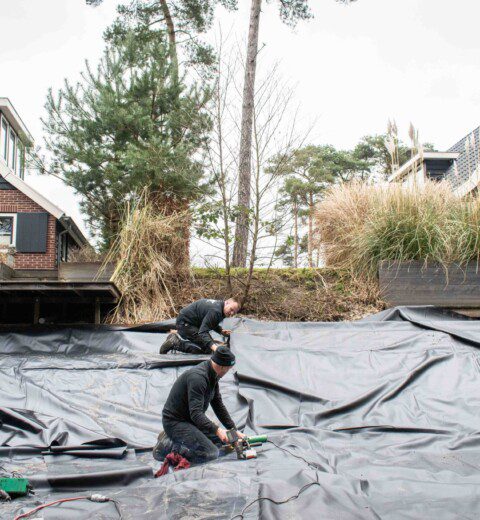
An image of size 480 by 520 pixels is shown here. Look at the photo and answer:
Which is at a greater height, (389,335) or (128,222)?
(128,222)

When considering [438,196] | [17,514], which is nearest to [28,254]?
[438,196]

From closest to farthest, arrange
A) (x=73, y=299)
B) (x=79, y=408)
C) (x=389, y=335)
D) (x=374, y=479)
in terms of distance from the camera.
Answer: (x=374, y=479) < (x=79, y=408) < (x=389, y=335) < (x=73, y=299)

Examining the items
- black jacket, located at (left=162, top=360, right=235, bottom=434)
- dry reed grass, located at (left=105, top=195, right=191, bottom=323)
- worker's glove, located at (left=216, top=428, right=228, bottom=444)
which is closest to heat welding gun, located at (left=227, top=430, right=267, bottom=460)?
worker's glove, located at (left=216, top=428, right=228, bottom=444)

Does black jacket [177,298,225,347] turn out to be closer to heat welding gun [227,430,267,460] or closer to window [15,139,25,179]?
heat welding gun [227,430,267,460]

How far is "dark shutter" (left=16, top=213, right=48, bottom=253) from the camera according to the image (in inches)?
641

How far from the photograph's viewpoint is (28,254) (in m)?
16.3

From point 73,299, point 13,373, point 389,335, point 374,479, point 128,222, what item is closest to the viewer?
point 374,479

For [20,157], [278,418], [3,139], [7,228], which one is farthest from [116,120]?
→ [278,418]

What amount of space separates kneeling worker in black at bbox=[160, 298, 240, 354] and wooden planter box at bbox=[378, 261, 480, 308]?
3085 millimetres

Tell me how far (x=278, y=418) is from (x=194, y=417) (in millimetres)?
1379

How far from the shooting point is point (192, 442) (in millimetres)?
4469

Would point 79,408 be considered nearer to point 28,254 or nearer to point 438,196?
point 438,196

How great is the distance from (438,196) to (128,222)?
526 cm

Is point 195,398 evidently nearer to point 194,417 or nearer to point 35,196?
point 194,417
